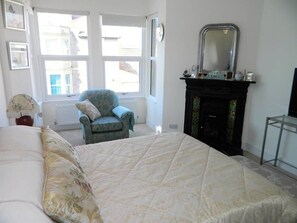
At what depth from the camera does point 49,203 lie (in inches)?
40.7

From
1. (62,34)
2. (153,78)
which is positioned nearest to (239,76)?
(153,78)

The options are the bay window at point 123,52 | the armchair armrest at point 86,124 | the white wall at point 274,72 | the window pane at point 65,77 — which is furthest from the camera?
the bay window at point 123,52

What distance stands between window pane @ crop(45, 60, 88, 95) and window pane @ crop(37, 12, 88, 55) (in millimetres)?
224

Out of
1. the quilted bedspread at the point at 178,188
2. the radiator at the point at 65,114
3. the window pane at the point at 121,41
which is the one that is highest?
the window pane at the point at 121,41

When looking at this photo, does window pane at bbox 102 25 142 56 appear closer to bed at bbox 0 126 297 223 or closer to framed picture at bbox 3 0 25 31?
framed picture at bbox 3 0 25 31

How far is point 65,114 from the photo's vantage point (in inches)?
176

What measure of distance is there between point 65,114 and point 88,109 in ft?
3.23

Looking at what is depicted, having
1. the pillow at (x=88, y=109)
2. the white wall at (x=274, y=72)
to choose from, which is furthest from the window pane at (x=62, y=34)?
the white wall at (x=274, y=72)

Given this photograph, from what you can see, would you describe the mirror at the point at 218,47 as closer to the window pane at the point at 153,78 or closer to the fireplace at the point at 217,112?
the fireplace at the point at 217,112

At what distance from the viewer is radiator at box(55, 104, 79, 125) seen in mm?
4418

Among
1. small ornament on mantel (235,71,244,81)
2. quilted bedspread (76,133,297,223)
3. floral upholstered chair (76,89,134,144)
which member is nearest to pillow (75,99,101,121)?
floral upholstered chair (76,89,134,144)

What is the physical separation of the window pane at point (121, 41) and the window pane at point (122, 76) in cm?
21

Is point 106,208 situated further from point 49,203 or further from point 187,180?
point 187,180

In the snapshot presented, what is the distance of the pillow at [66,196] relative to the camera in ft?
3.41
